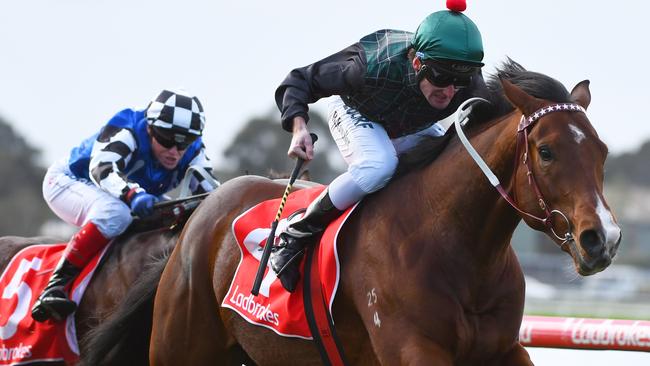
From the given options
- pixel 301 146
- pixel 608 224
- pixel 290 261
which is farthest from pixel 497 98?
pixel 290 261

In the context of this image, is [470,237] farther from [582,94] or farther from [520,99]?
[582,94]

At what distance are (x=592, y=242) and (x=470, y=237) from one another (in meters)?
0.77

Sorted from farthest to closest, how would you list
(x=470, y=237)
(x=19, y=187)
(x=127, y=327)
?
(x=19, y=187), (x=127, y=327), (x=470, y=237)

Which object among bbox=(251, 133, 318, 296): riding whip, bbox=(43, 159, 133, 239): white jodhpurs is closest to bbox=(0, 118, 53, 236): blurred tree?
bbox=(43, 159, 133, 239): white jodhpurs

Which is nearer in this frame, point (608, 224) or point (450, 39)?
point (608, 224)

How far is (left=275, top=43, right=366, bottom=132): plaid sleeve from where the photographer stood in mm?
5172

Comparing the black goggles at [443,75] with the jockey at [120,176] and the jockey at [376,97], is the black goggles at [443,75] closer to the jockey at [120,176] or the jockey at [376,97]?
the jockey at [376,97]

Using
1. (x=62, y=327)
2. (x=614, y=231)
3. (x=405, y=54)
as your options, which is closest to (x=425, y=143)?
(x=405, y=54)

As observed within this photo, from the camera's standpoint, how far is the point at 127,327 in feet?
21.1

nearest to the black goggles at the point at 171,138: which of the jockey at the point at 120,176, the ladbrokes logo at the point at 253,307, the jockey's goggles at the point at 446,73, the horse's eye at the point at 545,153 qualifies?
the jockey at the point at 120,176

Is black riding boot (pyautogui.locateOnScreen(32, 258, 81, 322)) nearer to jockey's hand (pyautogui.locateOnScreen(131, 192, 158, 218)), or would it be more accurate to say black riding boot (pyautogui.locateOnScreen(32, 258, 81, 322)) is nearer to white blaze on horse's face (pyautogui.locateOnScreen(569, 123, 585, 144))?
jockey's hand (pyautogui.locateOnScreen(131, 192, 158, 218))

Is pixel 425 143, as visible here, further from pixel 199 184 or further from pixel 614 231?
pixel 199 184

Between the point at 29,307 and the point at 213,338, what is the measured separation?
6.05 feet

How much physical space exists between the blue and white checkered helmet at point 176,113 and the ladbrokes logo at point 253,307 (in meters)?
1.83
